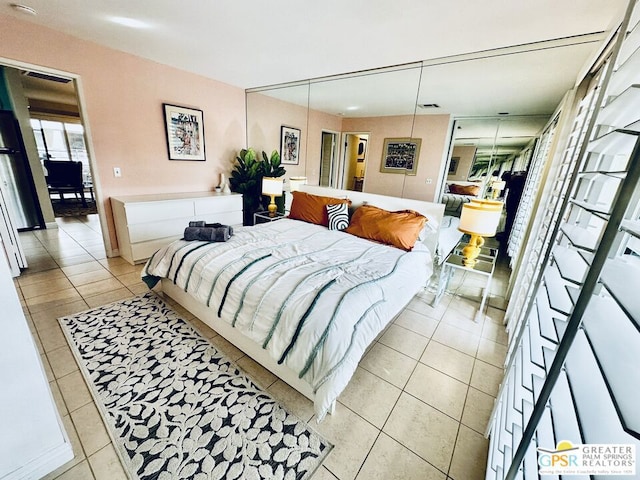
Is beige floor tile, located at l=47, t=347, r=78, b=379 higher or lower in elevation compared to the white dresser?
lower

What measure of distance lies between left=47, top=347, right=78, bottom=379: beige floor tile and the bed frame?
79cm

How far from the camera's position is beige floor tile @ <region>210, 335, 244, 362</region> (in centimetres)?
187

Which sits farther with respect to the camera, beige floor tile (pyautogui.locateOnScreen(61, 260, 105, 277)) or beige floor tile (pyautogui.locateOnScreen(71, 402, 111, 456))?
beige floor tile (pyautogui.locateOnScreen(61, 260, 105, 277))

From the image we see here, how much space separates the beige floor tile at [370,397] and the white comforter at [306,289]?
14.3 inches

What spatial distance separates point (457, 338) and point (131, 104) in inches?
181

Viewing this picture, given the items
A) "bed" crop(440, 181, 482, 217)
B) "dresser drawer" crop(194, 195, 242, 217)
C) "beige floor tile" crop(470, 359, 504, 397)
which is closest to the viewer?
"beige floor tile" crop(470, 359, 504, 397)

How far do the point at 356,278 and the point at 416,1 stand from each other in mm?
1974

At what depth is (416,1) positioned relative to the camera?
5.74 ft

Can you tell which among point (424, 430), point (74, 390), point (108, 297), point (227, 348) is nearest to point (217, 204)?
point (108, 297)

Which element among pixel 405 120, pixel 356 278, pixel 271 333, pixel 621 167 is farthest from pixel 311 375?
pixel 405 120

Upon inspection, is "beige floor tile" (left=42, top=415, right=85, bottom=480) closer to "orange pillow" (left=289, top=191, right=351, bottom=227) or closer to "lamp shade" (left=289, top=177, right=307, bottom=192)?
"orange pillow" (left=289, top=191, right=351, bottom=227)

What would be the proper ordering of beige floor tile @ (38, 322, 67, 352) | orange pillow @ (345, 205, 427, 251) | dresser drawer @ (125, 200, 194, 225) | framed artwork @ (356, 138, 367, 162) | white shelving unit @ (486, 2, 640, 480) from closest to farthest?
1. white shelving unit @ (486, 2, 640, 480)
2. beige floor tile @ (38, 322, 67, 352)
3. orange pillow @ (345, 205, 427, 251)
4. dresser drawer @ (125, 200, 194, 225)
5. framed artwork @ (356, 138, 367, 162)

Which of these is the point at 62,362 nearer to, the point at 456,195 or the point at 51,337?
the point at 51,337

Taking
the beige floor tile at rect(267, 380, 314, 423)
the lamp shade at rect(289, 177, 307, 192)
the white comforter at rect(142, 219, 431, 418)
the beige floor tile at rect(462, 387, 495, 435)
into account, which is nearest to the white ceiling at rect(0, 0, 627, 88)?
the lamp shade at rect(289, 177, 307, 192)
